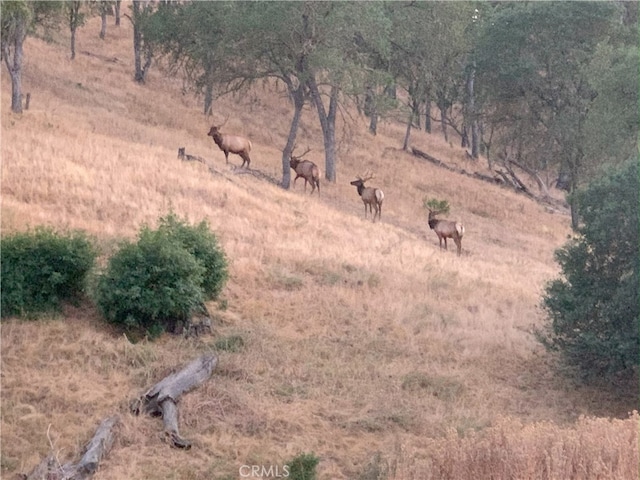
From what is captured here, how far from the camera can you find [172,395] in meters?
9.66

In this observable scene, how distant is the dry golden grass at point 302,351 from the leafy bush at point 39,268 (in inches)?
15.4

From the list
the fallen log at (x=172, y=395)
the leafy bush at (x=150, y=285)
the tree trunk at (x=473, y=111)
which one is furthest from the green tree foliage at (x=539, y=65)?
the fallen log at (x=172, y=395)

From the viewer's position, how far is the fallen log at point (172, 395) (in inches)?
355

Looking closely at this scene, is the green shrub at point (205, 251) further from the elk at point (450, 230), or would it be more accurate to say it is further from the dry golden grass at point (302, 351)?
the elk at point (450, 230)

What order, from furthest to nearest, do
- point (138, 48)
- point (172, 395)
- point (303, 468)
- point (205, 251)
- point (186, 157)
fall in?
point (138, 48)
point (186, 157)
point (205, 251)
point (172, 395)
point (303, 468)

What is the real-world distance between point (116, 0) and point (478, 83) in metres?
24.2

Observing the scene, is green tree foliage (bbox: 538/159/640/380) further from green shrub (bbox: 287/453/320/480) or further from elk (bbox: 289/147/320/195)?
elk (bbox: 289/147/320/195)

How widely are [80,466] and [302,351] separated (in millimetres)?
4679

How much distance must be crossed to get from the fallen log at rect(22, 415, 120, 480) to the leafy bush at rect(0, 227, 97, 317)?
3.50 metres

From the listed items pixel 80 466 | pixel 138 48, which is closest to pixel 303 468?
pixel 80 466

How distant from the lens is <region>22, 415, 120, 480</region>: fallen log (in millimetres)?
7738

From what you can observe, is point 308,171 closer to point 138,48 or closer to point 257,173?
point 257,173

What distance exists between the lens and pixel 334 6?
88.4 ft

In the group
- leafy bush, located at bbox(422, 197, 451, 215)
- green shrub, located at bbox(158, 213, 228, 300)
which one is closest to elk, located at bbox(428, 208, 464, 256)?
leafy bush, located at bbox(422, 197, 451, 215)
